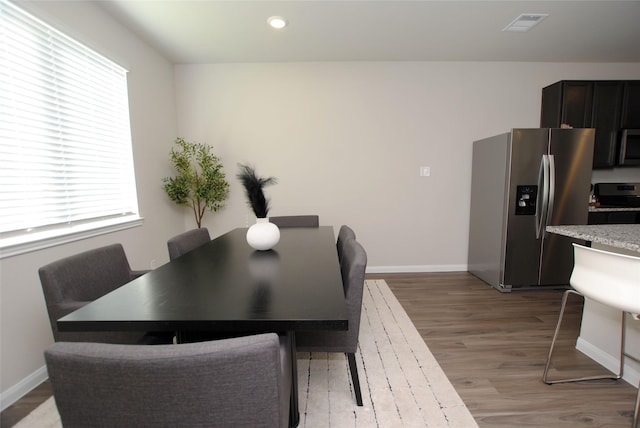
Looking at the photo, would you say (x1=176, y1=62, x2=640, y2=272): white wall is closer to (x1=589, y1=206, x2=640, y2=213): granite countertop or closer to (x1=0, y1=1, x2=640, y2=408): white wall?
(x1=0, y1=1, x2=640, y2=408): white wall

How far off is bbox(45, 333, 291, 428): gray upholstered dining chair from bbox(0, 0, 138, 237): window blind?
160cm

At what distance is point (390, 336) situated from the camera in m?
2.14

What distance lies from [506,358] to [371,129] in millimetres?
2729

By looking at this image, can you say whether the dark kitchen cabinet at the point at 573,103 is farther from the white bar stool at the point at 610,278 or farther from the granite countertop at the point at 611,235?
the white bar stool at the point at 610,278

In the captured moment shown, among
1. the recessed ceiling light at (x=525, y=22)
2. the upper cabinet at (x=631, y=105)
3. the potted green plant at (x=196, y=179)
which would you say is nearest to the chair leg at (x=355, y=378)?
the potted green plant at (x=196, y=179)

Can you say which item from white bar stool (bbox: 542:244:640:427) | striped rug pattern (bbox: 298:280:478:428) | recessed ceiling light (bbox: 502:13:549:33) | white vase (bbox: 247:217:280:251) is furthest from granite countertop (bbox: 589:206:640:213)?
white vase (bbox: 247:217:280:251)

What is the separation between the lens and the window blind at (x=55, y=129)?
1.61 meters

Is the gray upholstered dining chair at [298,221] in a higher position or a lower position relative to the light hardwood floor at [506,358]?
higher

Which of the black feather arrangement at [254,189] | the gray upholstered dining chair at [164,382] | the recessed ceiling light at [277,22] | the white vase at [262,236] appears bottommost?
the gray upholstered dining chair at [164,382]

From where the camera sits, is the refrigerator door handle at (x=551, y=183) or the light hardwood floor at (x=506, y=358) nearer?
the light hardwood floor at (x=506, y=358)

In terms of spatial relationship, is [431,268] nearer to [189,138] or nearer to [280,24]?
[280,24]

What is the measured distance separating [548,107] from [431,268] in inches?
97.8

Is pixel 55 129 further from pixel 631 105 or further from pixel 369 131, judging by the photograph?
pixel 631 105

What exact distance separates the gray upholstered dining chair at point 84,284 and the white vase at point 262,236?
66cm
